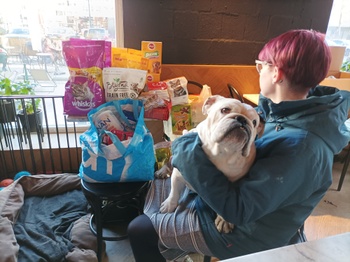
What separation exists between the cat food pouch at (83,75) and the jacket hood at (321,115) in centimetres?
97

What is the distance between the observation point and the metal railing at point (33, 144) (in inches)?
73.3

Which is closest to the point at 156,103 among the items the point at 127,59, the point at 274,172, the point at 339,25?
the point at 127,59

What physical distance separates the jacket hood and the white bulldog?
11 centimetres

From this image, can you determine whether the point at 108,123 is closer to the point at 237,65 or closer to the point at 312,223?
the point at 237,65

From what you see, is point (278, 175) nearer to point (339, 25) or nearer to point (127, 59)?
point (127, 59)

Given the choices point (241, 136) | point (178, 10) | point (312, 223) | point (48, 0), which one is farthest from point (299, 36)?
point (48, 0)

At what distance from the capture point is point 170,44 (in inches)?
72.0

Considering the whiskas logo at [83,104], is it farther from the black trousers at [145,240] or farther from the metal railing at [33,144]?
the black trousers at [145,240]

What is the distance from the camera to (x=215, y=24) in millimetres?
1820

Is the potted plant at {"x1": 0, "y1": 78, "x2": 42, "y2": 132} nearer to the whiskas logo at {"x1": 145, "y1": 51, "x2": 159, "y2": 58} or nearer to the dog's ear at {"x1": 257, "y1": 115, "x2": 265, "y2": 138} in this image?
the whiskas logo at {"x1": 145, "y1": 51, "x2": 159, "y2": 58}

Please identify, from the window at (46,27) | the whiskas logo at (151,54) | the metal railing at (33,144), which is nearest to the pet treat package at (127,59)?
the whiskas logo at (151,54)

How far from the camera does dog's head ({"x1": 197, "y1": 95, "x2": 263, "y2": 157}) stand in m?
0.77

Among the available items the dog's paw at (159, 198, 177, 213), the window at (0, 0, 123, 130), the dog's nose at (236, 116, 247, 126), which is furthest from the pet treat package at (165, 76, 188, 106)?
the dog's nose at (236, 116, 247, 126)

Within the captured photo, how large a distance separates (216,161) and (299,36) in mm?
484
